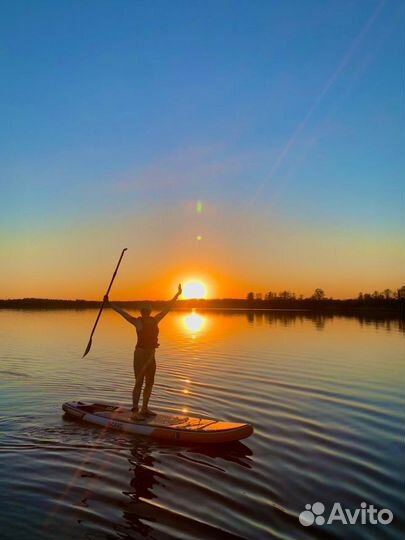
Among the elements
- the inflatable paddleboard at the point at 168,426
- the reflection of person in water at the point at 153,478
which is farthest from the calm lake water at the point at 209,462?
the inflatable paddleboard at the point at 168,426

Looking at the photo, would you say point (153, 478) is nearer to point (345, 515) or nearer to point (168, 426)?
point (168, 426)

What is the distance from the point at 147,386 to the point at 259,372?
33.8 ft

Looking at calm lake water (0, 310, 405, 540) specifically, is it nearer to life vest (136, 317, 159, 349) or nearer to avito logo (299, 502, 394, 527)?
avito logo (299, 502, 394, 527)

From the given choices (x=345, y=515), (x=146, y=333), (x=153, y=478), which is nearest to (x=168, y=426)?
(x=146, y=333)

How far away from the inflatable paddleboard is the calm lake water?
27cm

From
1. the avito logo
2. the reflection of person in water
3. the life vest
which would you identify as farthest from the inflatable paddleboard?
the avito logo

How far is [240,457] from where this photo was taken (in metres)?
9.84

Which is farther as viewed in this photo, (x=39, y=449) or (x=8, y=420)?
(x=8, y=420)

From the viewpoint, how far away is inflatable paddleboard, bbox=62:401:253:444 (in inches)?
412

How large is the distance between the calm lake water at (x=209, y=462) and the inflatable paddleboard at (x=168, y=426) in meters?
0.27

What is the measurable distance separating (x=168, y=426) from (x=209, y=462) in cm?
168

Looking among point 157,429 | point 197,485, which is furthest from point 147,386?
point 197,485

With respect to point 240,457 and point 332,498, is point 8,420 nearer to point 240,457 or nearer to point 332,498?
point 240,457

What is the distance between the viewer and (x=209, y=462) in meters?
9.51
